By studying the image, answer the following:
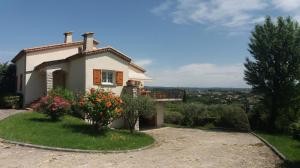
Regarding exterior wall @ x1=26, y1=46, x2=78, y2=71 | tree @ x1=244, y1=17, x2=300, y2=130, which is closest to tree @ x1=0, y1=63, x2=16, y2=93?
exterior wall @ x1=26, y1=46, x2=78, y2=71

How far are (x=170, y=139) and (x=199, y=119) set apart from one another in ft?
39.8

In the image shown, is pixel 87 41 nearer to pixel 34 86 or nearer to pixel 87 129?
pixel 34 86

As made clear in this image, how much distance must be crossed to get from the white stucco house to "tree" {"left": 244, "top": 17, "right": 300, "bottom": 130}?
11.7m

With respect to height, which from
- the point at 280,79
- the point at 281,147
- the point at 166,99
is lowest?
the point at 281,147

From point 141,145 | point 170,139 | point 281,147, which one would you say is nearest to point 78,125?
point 141,145

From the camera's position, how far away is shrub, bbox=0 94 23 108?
2873 centimetres

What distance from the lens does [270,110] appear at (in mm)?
32656

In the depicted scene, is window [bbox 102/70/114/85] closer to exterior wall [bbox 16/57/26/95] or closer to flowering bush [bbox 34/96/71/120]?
flowering bush [bbox 34/96/71/120]

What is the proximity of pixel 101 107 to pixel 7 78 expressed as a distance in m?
19.0

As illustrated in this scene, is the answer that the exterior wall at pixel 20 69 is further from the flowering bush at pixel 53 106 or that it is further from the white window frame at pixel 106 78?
the flowering bush at pixel 53 106

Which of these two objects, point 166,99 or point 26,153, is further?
point 166,99

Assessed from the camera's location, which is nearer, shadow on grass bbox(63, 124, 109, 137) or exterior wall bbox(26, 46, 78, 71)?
shadow on grass bbox(63, 124, 109, 137)

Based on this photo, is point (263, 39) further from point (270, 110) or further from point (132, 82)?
point (132, 82)

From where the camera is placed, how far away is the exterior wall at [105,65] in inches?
1025
